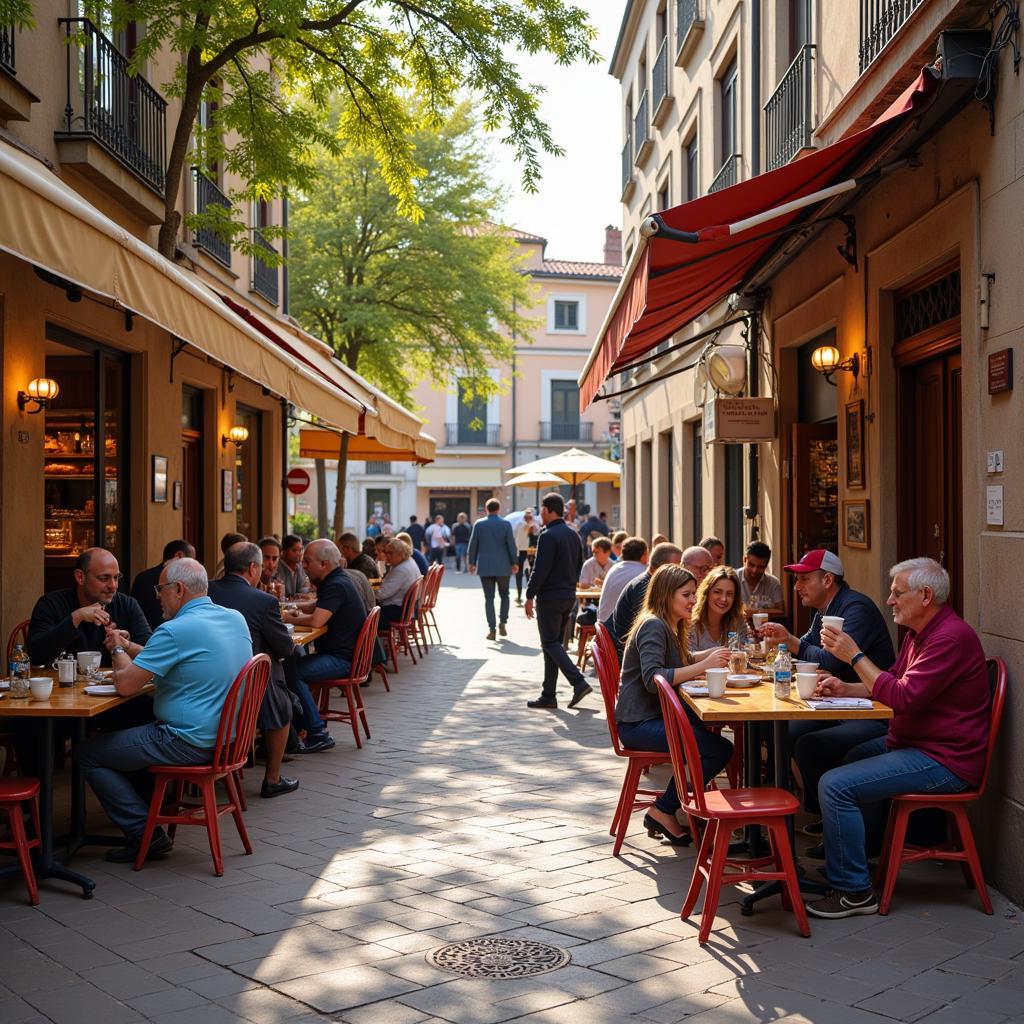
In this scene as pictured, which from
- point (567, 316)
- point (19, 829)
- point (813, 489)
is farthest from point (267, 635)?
point (567, 316)

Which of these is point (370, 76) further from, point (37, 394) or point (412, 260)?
point (412, 260)

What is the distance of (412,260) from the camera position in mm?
21797

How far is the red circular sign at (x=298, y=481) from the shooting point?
18.6 m

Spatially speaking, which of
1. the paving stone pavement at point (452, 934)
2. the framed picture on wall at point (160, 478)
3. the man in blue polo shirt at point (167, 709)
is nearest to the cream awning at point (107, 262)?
the man in blue polo shirt at point (167, 709)

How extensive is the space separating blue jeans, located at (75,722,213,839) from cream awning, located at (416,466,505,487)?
127 feet

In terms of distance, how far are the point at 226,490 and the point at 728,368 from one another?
246 inches

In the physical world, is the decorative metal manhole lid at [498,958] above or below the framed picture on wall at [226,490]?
below

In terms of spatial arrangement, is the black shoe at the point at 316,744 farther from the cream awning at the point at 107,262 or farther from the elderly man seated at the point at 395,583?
the elderly man seated at the point at 395,583

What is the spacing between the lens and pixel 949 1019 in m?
3.73

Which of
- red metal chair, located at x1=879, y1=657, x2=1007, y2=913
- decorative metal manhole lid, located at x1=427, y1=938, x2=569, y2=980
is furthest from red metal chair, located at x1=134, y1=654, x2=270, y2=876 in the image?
red metal chair, located at x1=879, y1=657, x2=1007, y2=913

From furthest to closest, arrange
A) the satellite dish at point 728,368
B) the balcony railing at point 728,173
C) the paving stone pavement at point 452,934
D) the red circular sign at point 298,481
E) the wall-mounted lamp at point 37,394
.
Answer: the red circular sign at point 298,481, the balcony railing at point 728,173, the satellite dish at point 728,368, the wall-mounted lamp at point 37,394, the paving stone pavement at point 452,934

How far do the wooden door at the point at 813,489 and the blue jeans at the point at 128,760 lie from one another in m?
5.94

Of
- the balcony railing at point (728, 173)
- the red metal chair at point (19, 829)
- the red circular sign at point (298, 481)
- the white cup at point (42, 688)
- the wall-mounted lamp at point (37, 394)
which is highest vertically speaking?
the balcony railing at point (728, 173)

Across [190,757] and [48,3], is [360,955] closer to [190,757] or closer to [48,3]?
[190,757]
